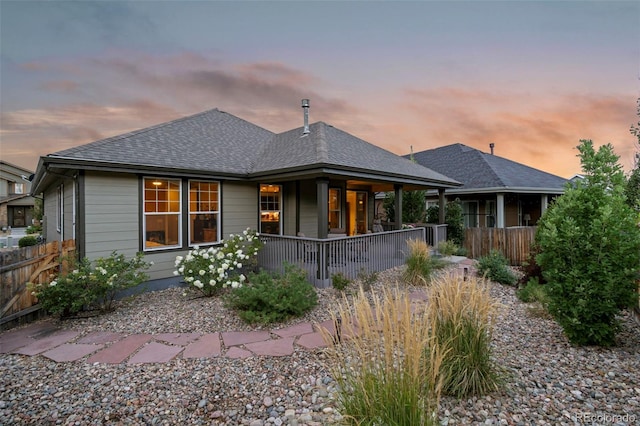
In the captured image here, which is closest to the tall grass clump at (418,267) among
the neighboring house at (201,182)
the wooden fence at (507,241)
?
the neighboring house at (201,182)

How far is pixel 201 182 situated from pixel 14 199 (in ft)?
93.4

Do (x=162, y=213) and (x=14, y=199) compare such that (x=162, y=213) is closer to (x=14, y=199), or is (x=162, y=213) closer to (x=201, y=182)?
(x=201, y=182)

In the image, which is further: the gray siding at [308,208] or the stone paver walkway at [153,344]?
the gray siding at [308,208]

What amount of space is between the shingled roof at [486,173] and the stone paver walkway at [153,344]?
37.4 ft

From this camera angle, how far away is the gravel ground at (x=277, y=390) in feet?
8.05

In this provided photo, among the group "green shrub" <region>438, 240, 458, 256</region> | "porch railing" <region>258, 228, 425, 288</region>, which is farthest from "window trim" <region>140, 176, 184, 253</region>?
"green shrub" <region>438, 240, 458, 256</region>

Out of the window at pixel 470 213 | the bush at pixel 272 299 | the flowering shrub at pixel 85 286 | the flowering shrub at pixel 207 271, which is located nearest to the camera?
the bush at pixel 272 299

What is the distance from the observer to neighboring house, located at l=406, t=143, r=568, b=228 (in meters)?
12.8

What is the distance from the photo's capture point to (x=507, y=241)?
34.9 feet

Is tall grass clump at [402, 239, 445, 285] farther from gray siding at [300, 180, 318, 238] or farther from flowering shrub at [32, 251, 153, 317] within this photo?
flowering shrub at [32, 251, 153, 317]

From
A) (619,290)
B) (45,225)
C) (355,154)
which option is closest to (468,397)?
(619,290)

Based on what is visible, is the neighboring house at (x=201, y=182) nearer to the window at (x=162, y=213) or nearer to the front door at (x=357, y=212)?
the window at (x=162, y=213)

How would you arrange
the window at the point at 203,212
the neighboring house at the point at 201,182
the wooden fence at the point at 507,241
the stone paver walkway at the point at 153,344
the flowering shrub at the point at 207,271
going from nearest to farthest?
1. the stone paver walkway at the point at 153,344
2. the flowering shrub at the point at 207,271
3. the neighboring house at the point at 201,182
4. the window at the point at 203,212
5. the wooden fence at the point at 507,241

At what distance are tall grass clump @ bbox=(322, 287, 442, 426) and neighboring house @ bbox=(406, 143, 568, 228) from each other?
1259 centimetres
